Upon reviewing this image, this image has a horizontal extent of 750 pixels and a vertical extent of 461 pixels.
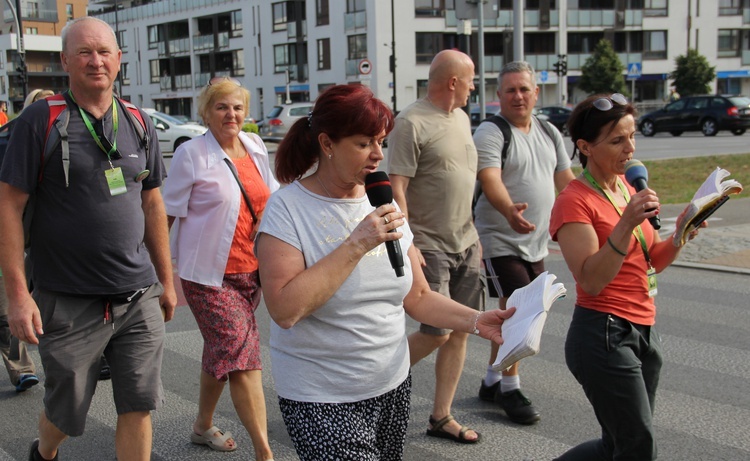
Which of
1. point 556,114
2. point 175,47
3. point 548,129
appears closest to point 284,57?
point 175,47

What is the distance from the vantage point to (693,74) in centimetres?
5066

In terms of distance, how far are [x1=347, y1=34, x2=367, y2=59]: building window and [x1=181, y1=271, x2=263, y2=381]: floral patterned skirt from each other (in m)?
50.9

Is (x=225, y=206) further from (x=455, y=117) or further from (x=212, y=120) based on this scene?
(x=455, y=117)

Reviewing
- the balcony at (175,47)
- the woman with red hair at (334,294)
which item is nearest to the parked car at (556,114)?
the woman with red hair at (334,294)

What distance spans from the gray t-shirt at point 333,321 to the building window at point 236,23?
63938 millimetres

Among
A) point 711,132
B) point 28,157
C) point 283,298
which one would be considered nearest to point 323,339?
point 283,298

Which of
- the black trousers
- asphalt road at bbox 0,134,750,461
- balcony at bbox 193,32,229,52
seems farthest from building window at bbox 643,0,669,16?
the black trousers

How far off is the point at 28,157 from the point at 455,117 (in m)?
2.41

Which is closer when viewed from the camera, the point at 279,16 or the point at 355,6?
the point at 355,6

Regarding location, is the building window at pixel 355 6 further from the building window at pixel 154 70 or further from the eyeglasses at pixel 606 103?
the eyeglasses at pixel 606 103

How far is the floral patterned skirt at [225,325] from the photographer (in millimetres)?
4070

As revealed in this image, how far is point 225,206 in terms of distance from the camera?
4.23 m

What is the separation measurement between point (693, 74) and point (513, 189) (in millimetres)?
50153

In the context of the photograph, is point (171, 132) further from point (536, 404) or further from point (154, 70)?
point (154, 70)
